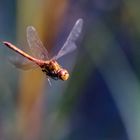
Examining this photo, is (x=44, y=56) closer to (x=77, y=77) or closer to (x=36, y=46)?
(x=36, y=46)

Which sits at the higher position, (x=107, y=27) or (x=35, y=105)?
(x=107, y=27)

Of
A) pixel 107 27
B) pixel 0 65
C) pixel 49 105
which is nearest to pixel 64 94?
pixel 49 105

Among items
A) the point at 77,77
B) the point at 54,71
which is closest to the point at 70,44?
Result: the point at 54,71

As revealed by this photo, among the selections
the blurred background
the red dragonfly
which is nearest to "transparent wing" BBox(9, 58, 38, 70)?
the red dragonfly

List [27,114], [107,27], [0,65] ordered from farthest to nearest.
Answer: [107,27], [0,65], [27,114]

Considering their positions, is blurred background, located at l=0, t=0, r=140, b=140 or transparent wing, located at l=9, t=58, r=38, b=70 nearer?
transparent wing, located at l=9, t=58, r=38, b=70

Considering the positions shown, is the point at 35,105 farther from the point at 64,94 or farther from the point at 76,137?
the point at 76,137

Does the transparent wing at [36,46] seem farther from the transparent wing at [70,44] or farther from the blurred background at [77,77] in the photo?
the blurred background at [77,77]

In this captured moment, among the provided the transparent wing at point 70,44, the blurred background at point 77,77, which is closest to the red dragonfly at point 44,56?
the transparent wing at point 70,44

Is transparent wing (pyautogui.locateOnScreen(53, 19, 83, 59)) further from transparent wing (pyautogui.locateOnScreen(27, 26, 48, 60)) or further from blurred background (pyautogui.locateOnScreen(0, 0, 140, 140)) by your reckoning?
blurred background (pyautogui.locateOnScreen(0, 0, 140, 140))
